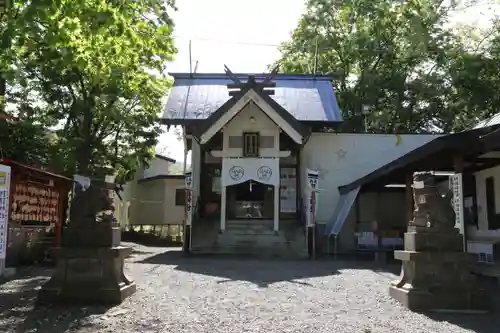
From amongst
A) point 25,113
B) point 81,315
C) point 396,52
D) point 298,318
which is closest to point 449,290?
point 298,318

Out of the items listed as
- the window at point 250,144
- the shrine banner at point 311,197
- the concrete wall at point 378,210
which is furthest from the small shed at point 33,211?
the concrete wall at point 378,210

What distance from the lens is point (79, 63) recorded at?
892cm

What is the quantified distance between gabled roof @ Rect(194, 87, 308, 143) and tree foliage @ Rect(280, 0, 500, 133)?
10693 millimetres

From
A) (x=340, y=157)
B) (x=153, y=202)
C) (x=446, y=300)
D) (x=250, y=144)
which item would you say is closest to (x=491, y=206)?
(x=340, y=157)

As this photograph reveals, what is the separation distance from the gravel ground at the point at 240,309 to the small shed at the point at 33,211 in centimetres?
177

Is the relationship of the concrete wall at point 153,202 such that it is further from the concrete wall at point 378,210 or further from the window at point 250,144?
the concrete wall at point 378,210

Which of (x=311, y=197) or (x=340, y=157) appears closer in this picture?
(x=311, y=197)

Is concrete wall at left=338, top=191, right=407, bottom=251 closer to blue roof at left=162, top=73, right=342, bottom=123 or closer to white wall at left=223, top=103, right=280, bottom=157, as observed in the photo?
blue roof at left=162, top=73, right=342, bottom=123

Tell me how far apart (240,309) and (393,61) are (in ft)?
79.7

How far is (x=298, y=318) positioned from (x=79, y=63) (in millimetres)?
5895

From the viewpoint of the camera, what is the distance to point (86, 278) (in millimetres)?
7461

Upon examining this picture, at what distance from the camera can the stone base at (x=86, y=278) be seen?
734 centimetres

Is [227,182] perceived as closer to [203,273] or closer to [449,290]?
[203,273]

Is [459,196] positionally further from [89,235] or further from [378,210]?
[89,235]
